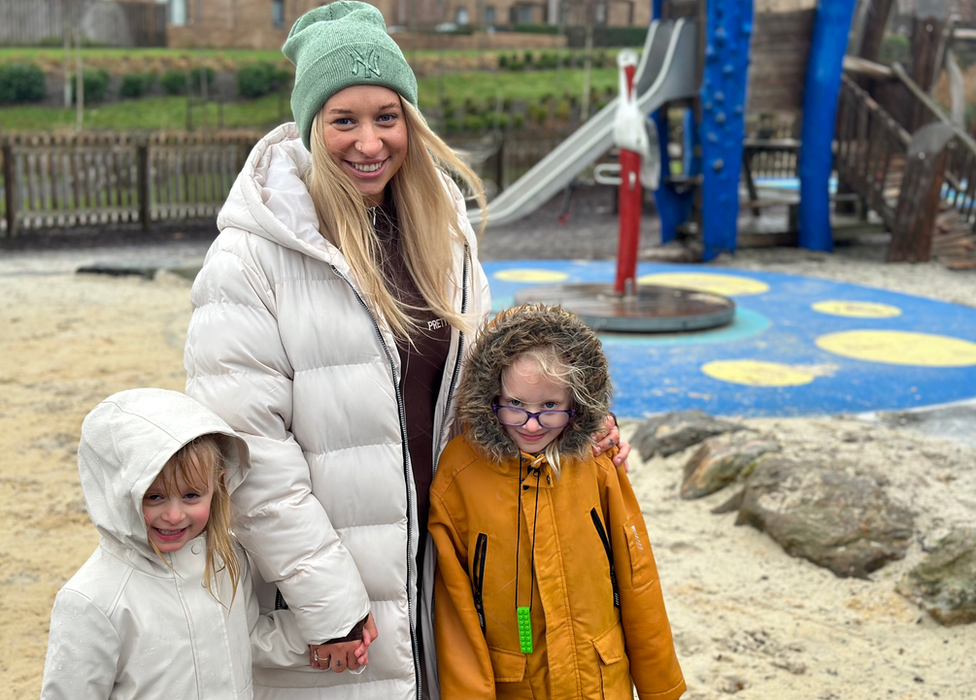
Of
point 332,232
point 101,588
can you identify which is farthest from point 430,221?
point 101,588

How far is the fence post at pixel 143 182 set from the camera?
12430 millimetres

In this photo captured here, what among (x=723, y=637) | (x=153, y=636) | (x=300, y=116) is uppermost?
(x=300, y=116)

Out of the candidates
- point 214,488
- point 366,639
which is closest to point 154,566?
point 214,488

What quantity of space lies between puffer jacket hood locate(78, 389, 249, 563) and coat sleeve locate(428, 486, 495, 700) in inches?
18.3

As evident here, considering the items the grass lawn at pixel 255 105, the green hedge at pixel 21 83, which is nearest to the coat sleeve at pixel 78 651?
the grass lawn at pixel 255 105

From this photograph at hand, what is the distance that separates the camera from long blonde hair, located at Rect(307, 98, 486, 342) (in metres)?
1.74

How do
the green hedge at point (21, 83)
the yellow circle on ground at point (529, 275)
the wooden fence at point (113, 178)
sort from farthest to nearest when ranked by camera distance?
the green hedge at point (21, 83), the wooden fence at point (113, 178), the yellow circle on ground at point (529, 275)

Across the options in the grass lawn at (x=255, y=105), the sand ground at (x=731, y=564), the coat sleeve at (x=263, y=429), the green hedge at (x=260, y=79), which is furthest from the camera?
the green hedge at (x=260, y=79)

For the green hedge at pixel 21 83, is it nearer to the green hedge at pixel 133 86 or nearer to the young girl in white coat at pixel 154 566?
the green hedge at pixel 133 86

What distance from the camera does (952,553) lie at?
3.08 meters

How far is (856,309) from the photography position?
25.0 feet

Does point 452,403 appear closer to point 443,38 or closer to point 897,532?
point 897,532

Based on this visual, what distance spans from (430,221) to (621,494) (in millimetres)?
657

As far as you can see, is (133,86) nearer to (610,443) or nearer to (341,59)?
(341,59)
